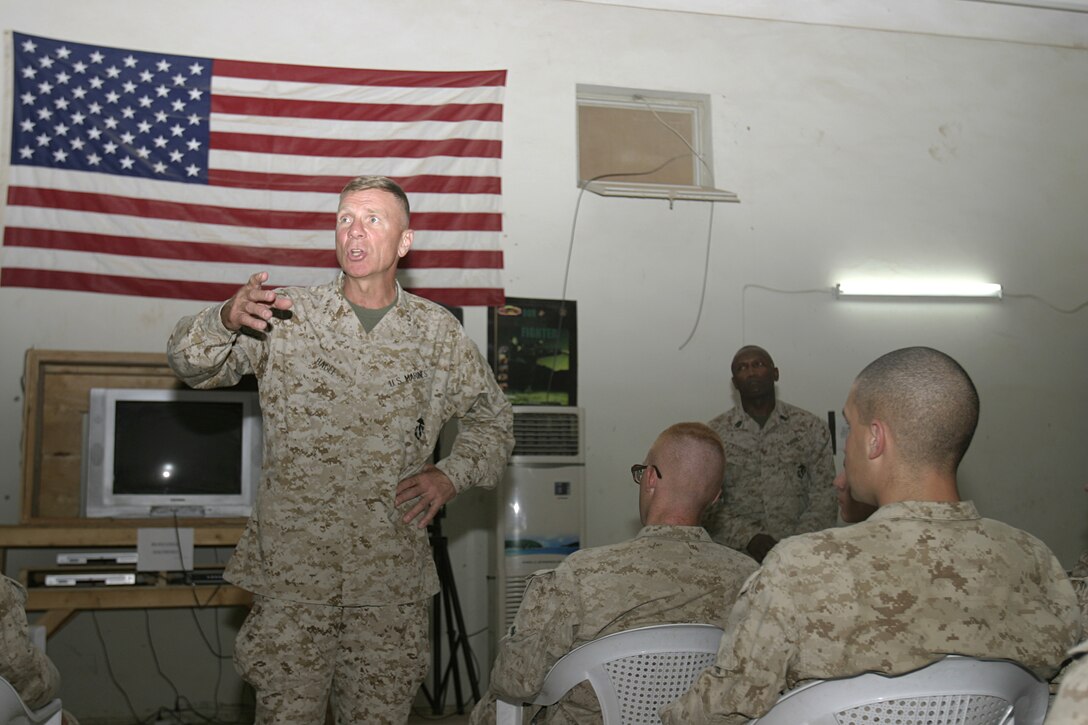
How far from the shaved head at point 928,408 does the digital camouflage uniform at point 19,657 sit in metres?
1.53

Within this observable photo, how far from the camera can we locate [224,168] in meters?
4.97

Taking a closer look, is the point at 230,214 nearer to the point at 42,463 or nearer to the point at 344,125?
the point at 344,125

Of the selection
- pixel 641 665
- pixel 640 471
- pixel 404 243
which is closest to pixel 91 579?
pixel 404 243

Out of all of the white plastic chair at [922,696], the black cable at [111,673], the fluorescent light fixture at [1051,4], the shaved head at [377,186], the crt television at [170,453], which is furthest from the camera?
the fluorescent light fixture at [1051,4]

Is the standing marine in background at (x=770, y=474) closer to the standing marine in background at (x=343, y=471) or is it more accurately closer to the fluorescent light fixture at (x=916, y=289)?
the fluorescent light fixture at (x=916, y=289)

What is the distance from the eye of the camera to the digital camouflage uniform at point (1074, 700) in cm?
76

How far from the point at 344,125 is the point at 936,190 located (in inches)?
132

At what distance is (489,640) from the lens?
5000 mm

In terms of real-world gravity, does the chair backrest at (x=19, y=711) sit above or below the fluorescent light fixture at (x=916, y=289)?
below

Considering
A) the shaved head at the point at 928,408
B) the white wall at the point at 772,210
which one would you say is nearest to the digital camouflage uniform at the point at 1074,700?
the shaved head at the point at 928,408

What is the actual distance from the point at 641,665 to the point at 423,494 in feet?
2.44

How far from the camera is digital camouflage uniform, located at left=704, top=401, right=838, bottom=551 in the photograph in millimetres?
4562

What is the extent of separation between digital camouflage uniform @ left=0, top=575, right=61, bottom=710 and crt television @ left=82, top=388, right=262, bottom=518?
257cm

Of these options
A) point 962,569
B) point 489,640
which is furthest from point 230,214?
point 962,569
